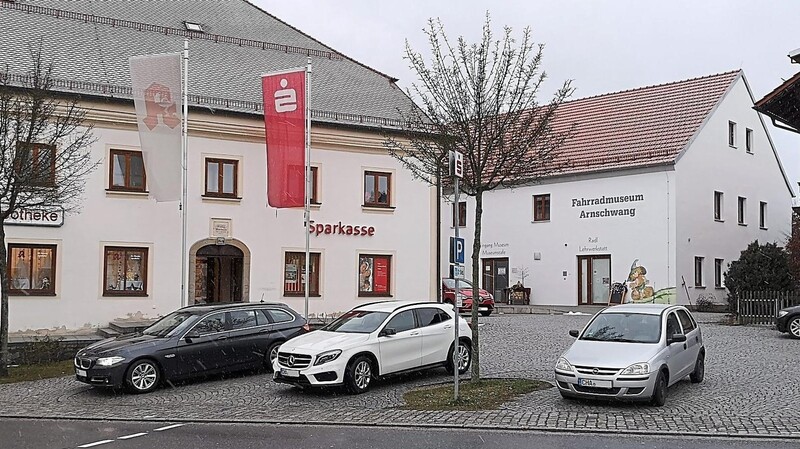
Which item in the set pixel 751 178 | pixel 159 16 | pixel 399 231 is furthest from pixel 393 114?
pixel 751 178

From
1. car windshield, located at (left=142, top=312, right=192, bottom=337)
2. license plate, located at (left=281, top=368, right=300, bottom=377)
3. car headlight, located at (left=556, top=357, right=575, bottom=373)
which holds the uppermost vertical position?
car windshield, located at (left=142, top=312, right=192, bottom=337)

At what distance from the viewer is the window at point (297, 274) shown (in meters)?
26.7

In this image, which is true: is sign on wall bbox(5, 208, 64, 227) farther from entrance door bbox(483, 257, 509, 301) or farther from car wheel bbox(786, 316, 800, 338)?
entrance door bbox(483, 257, 509, 301)

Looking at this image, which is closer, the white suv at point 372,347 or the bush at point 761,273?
the white suv at point 372,347

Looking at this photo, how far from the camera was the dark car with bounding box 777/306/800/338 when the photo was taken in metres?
23.7

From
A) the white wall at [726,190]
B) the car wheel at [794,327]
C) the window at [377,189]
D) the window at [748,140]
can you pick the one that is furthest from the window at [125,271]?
the window at [748,140]

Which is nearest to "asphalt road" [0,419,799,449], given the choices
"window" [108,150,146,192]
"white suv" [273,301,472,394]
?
"white suv" [273,301,472,394]

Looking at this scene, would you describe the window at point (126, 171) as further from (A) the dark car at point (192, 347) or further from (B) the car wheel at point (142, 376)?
(B) the car wheel at point (142, 376)

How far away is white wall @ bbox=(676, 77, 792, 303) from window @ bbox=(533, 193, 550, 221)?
656cm

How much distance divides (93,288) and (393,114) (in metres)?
11.2

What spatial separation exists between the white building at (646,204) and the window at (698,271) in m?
0.09

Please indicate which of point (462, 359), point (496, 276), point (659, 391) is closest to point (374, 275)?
point (462, 359)

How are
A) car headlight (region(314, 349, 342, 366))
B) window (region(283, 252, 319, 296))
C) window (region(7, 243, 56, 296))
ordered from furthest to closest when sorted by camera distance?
window (region(283, 252, 319, 296)) → window (region(7, 243, 56, 296)) → car headlight (region(314, 349, 342, 366))

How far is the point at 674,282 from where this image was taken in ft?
120
